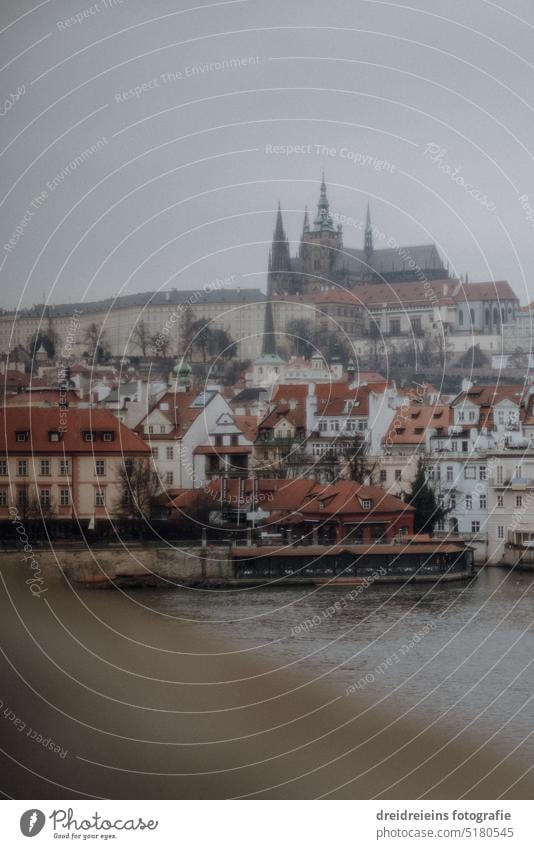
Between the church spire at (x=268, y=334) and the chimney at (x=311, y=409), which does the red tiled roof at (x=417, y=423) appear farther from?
the church spire at (x=268, y=334)

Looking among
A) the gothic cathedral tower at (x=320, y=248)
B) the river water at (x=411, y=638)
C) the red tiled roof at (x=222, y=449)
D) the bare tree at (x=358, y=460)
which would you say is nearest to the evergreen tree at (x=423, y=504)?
the bare tree at (x=358, y=460)

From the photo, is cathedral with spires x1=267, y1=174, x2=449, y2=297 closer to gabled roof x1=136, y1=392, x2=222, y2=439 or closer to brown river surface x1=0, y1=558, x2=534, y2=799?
gabled roof x1=136, y1=392, x2=222, y2=439

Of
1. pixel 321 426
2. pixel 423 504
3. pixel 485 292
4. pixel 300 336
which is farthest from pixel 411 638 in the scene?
pixel 485 292

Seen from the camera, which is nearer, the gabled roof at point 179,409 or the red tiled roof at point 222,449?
the gabled roof at point 179,409

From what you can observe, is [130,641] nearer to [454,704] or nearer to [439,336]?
[454,704]

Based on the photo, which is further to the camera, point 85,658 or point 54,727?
point 85,658

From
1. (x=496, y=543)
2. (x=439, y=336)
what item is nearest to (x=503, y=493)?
(x=496, y=543)

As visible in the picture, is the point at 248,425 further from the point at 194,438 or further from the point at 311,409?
the point at 194,438
